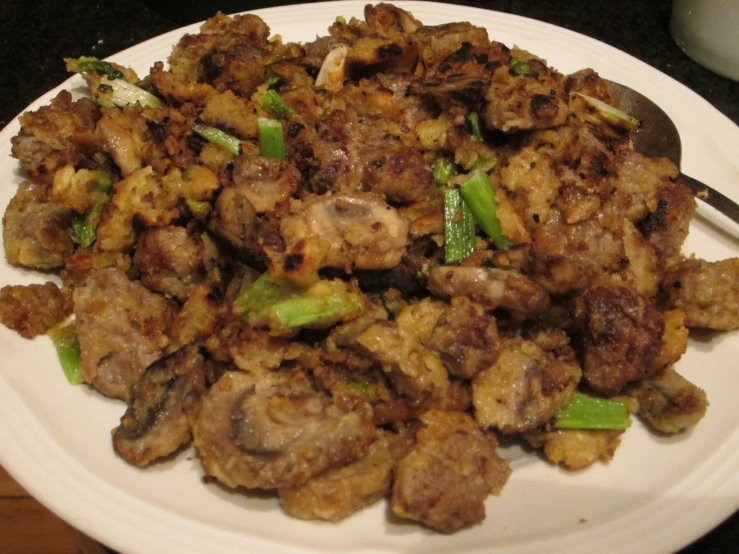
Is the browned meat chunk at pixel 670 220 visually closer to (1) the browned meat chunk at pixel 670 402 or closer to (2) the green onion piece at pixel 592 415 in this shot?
(1) the browned meat chunk at pixel 670 402

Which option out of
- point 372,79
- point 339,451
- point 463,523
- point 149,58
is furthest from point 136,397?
point 149,58

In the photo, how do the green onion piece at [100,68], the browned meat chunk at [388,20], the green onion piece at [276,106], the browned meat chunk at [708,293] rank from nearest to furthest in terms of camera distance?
1. the browned meat chunk at [708,293]
2. the green onion piece at [276,106]
3. the green onion piece at [100,68]
4. the browned meat chunk at [388,20]

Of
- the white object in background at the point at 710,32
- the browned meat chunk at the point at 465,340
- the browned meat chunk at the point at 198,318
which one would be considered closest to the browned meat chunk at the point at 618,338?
the browned meat chunk at the point at 465,340

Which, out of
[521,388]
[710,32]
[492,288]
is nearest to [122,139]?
[492,288]

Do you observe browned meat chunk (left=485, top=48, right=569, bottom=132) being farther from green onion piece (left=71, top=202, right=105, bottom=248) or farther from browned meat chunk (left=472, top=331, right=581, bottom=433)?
green onion piece (left=71, top=202, right=105, bottom=248)

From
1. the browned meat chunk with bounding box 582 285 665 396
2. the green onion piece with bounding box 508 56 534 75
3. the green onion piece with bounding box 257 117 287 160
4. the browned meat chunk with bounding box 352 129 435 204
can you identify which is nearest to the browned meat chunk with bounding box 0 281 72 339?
the green onion piece with bounding box 257 117 287 160

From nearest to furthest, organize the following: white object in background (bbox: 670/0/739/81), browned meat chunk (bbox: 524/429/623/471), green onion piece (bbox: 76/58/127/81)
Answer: browned meat chunk (bbox: 524/429/623/471)
green onion piece (bbox: 76/58/127/81)
white object in background (bbox: 670/0/739/81)
